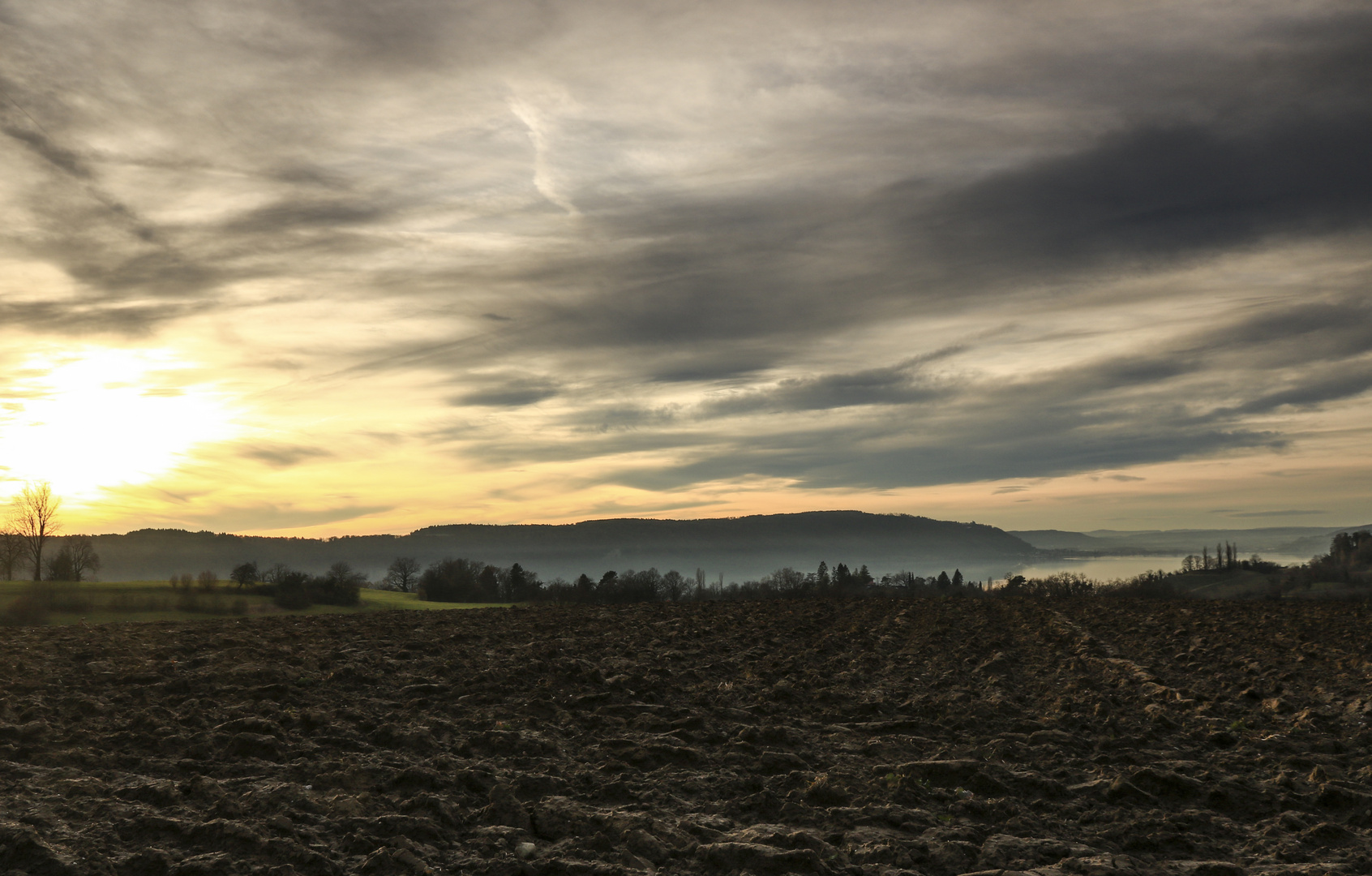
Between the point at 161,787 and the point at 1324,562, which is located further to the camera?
the point at 1324,562

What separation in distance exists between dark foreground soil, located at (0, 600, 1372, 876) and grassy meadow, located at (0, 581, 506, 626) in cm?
2682

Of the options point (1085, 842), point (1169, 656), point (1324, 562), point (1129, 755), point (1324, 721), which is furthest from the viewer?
point (1324, 562)

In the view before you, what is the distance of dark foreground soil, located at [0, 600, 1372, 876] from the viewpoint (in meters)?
8.88

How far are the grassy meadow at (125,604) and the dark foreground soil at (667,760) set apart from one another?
26820mm

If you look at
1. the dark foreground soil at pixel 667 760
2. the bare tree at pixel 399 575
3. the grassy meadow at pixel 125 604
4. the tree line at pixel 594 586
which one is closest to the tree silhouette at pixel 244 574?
the grassy meadow at pixel 125 604

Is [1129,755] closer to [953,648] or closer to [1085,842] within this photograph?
[1085,842]

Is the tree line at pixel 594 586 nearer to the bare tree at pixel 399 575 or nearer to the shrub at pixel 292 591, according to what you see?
the bare tree at pixel 399 575

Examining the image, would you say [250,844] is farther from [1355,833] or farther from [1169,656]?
[1169,656]

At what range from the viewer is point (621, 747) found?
1329cm

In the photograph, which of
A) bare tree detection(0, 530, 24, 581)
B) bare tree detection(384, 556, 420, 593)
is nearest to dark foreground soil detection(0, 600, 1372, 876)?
bare tree detection(384, 556, 420, 593)

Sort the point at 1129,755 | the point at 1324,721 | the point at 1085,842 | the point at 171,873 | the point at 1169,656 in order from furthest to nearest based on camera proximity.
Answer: the point at 1169,656, the point at 1324,721, the point at 1129,755, the point at 1085,842, the point at 171,873

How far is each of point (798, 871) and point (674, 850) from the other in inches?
59.3

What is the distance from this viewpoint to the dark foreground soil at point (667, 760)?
8.88 metres

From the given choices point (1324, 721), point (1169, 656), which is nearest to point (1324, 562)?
point (1169, 656)
